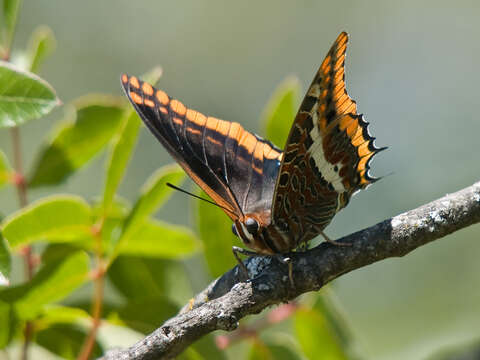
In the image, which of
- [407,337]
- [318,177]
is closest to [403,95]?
[407,337]

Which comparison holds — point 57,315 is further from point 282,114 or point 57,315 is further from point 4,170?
point 282,114

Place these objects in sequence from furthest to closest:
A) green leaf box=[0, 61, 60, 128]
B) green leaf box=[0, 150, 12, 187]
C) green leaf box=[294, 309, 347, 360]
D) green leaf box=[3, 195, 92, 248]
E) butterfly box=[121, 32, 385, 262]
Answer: green leaf box=[294, 309, 347, 360] → green leaf box=[0, 150, 12, 187] → butterfly box=[121, 32, 385, 262] → green leaf box=[3, 195, 92, 248] → green leaf box=[0, 61, 60, 128]

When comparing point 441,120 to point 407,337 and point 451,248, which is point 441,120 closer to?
point 451,248

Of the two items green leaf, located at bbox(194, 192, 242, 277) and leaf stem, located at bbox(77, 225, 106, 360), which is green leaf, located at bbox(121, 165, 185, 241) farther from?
green leaf, located at bbox(194, 192, 242, 277)

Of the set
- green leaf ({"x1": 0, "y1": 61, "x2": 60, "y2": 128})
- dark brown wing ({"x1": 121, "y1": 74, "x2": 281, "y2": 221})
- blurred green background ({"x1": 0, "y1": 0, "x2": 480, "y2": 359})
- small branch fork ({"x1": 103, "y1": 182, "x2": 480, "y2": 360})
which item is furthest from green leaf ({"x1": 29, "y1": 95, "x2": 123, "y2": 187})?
blurred green background ({"x1": 0, "y1": 0, "x2": 480, "y2": 359})

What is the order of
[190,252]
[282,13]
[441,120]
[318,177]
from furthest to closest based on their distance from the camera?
[282,13] < [441,120] < [190,252] < [318,177]

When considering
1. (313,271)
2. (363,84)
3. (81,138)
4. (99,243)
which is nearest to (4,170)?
(81,138)
